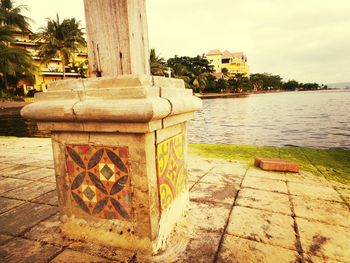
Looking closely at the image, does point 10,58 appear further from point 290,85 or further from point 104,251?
point 290,85

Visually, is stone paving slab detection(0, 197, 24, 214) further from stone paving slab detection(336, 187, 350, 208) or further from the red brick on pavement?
stone paving slab detection(336, 187, 350, 208)

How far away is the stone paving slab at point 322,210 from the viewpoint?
227cm

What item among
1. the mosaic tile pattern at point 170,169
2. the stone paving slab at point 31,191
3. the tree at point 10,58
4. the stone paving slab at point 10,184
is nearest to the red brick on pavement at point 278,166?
the mosaic tile pattern at point 170,169

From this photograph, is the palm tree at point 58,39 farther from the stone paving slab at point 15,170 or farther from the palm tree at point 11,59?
the stone paving slab at point 15,170

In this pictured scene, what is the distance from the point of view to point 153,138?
1.70 m

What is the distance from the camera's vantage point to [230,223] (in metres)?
2.19

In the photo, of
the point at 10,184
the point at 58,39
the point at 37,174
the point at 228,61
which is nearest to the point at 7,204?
the point at 10,184

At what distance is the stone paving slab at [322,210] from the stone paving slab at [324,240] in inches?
4.1

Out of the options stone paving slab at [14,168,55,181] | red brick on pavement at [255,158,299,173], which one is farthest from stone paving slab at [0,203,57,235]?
red brick on pavement at [255,158,299,173]

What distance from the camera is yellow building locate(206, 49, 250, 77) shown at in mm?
87188

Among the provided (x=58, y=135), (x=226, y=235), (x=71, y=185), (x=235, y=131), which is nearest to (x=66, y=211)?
(x=71, y=185)

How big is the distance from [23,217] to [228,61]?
94.0 metres

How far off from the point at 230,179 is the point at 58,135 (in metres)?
2.36

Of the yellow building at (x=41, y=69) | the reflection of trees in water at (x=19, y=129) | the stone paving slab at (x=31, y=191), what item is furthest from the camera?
the yellow building at (x=41, y=69)
